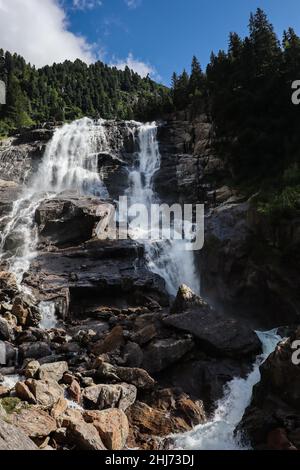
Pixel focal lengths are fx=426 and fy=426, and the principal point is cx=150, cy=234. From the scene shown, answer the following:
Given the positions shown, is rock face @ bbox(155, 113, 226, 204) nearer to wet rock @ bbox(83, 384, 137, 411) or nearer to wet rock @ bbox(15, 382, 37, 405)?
wet rock @ bbox(83, 384, 137, 411)

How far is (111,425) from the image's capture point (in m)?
16.0

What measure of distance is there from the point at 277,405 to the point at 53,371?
988cm

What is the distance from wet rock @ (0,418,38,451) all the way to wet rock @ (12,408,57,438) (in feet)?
3.27

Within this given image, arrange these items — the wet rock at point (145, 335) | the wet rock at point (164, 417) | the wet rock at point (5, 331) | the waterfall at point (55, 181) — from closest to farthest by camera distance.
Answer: the wet rock at point (164, 417), the wet rock at point (145, 335), the wet rock at point (5, 331), the waterfall at point (55, 181)

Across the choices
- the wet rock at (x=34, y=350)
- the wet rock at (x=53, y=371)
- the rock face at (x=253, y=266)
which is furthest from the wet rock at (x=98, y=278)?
the wet rock at (x=53, y=371)

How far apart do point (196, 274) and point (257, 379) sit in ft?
50.6

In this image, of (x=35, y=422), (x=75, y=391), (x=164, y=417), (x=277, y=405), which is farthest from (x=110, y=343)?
(x=277, y=405)

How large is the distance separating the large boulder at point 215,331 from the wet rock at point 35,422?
9.96 meters

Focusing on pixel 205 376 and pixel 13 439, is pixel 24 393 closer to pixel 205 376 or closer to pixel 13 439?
pixel 13 439

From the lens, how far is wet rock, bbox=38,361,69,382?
746 inches

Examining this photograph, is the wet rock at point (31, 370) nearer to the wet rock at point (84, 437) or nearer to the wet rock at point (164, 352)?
the wet rock at point (84, 437)

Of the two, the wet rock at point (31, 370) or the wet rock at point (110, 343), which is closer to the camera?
the wet rock at point (31, 370)

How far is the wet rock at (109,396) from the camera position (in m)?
17.9

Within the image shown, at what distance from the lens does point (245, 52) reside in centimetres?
5506
